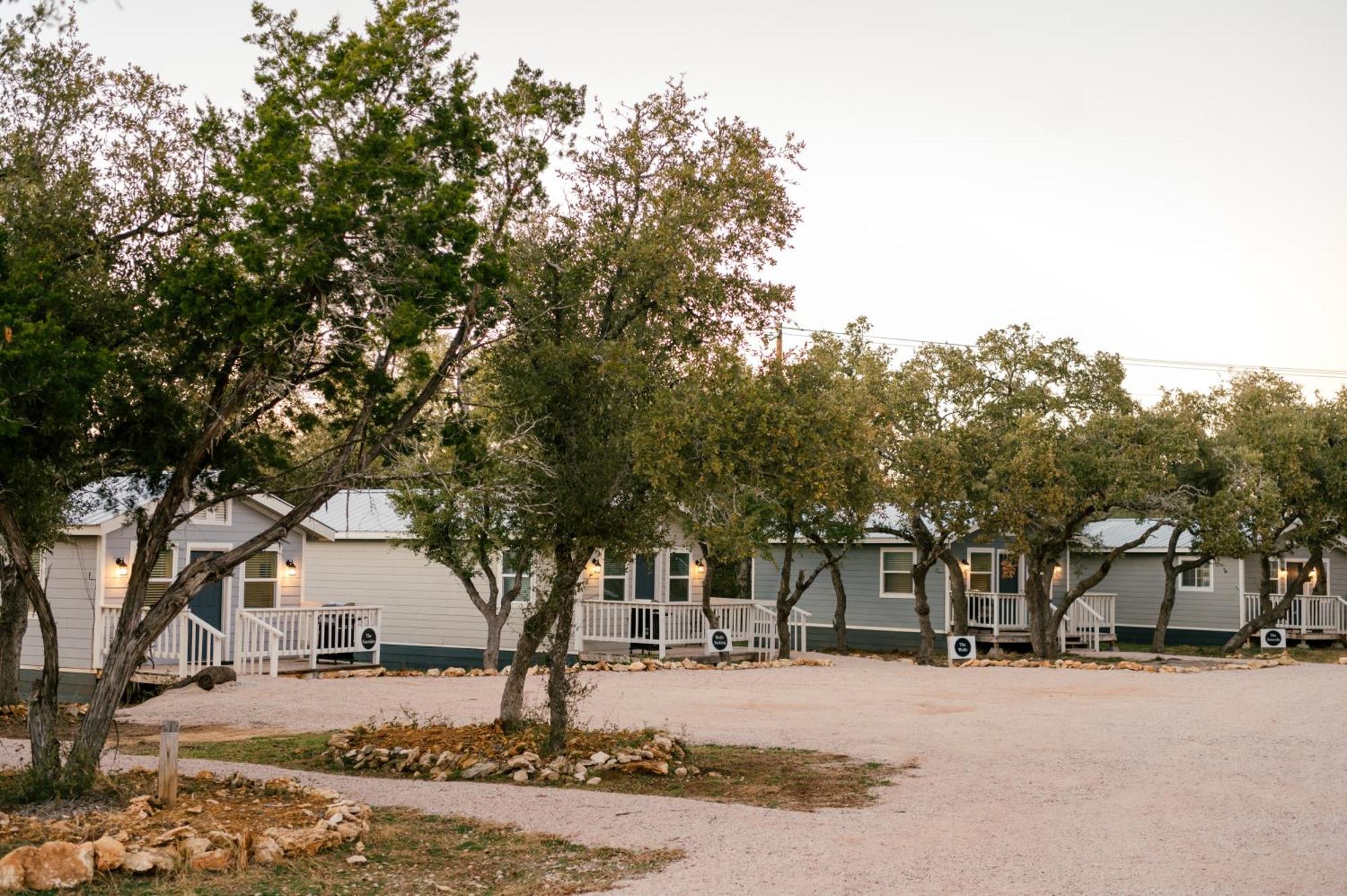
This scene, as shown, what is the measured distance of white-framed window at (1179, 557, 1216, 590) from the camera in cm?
3528

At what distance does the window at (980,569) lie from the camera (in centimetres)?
3378

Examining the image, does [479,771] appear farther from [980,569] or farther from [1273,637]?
[1273,637]

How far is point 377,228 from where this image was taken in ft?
32.1

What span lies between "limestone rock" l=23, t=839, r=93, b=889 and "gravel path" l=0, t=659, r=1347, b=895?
3.03 metres

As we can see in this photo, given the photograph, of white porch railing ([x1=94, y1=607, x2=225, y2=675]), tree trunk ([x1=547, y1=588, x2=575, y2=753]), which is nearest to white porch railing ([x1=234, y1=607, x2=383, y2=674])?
white porch railing ([x1=94, y1=607, x2=225, y2=675])

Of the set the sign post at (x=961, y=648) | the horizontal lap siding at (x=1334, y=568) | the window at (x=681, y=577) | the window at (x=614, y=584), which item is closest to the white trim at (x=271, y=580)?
the window at (x=614, y=584)

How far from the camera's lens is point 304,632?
23547 mm

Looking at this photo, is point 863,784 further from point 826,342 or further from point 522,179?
point 826,342

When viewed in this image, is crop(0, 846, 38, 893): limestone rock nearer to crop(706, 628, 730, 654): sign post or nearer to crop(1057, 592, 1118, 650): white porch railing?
crop(706, 628, 730, 654): sign post

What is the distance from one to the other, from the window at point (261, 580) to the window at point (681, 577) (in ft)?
27.5

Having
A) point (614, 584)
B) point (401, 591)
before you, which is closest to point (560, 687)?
point (614, 584)

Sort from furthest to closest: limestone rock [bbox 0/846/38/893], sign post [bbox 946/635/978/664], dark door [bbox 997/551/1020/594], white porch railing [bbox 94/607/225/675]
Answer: dark door [bbox 997/551/1020/594], sign post [bbox 946/635/978/664], white porch railing [bbox 94/607/225/675], limestone rock [bbox 0/846/38/893]

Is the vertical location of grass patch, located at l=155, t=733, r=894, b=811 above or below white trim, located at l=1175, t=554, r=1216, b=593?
below

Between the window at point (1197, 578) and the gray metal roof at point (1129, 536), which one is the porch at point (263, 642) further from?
the window at point (1197, 578)
